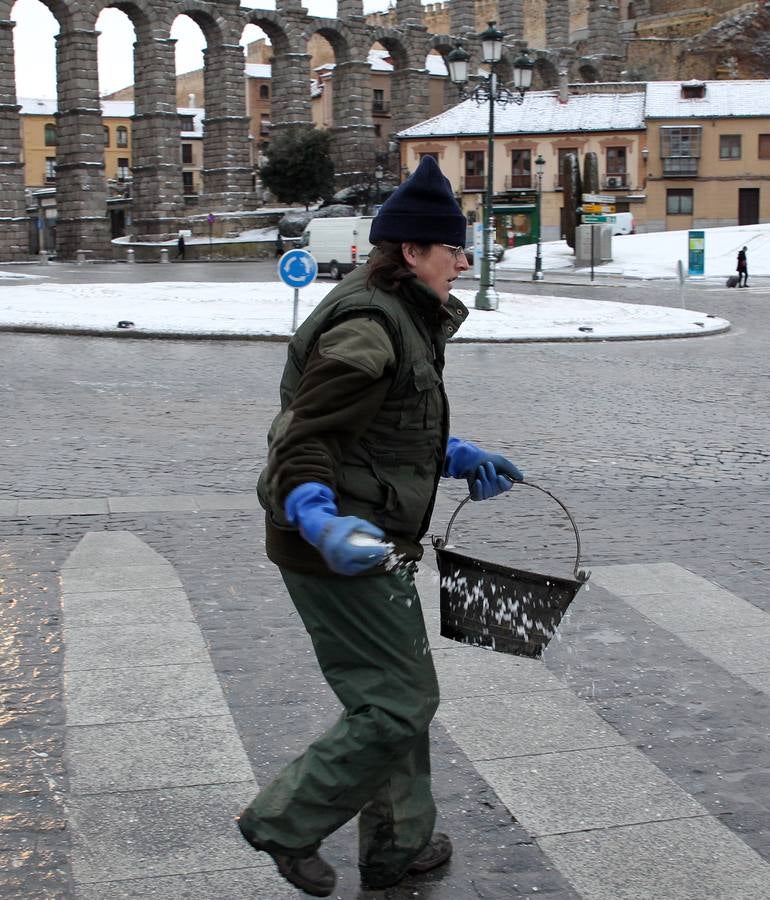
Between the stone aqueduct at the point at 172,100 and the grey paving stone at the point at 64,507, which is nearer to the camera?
the grey paving stone at the point at 64,507

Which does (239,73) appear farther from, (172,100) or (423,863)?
(423,863)

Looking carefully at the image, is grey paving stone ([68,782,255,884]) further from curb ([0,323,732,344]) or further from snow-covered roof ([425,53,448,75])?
snow-covered roof ([425,53,448,75])

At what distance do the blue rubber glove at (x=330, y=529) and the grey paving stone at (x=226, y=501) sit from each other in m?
5.02

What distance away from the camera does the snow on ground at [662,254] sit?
4672 cm

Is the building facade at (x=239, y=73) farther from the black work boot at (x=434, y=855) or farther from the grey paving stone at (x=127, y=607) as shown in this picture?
the black work boot at (x=434, y=855)

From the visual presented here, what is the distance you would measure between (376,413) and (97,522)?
487cm

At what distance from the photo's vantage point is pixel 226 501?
8109 millimetres

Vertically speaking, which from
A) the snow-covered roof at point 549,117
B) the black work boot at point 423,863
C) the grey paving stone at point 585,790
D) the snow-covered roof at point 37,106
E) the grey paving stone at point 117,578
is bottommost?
the grey paving stone at point 585,790

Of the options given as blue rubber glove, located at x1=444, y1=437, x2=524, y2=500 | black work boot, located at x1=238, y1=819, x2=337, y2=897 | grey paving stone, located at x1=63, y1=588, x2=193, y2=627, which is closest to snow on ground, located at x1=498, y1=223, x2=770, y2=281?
grey paving stone, located at x1=63, y1=588, x2=193, y2=627

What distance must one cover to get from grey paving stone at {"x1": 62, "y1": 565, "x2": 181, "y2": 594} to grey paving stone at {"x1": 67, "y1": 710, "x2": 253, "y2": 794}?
5.84 feet

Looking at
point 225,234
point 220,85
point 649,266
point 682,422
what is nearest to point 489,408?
point 682,422

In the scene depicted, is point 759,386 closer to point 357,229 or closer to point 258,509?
point 258,509

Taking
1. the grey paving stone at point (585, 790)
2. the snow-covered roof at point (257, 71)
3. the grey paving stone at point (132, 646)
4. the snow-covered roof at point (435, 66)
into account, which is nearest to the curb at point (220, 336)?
the grey paving stone at point (132, 646)

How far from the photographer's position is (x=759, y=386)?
48.8 ft
